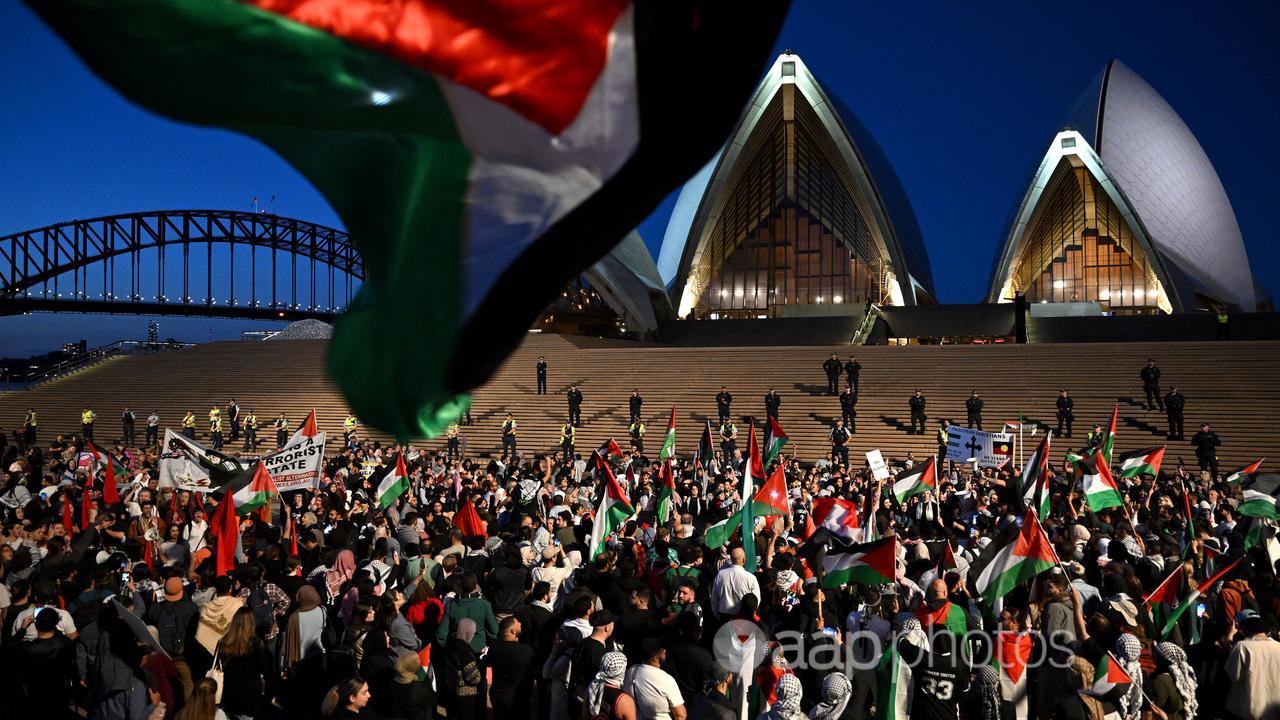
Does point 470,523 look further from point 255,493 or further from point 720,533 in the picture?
point 720,533

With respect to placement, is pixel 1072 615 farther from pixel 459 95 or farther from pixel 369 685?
pixel 459 95

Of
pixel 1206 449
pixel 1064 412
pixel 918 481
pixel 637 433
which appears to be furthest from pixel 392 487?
pixel 1064 412

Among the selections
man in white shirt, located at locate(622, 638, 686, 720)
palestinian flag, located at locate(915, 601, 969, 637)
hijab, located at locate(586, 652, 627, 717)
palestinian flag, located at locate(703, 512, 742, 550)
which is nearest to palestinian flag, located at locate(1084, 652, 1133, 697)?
palestinian flag, located at locate(915, 601, 969, 637)

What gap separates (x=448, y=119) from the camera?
1.99 m

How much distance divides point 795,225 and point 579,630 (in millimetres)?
47580

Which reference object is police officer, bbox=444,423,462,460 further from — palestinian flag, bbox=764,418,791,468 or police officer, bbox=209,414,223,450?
palestinian flag, bbox=764,418,791,468

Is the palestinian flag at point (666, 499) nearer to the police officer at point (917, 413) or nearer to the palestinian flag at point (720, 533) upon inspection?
the palestinian flag at point (720, 533)

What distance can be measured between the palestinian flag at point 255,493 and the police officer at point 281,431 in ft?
47.2

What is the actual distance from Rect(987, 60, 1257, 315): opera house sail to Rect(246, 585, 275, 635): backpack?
4463 cm

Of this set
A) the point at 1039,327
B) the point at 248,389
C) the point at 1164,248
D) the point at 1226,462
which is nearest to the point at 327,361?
the point at 1226,462

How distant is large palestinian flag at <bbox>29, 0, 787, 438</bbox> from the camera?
1704 millimetres

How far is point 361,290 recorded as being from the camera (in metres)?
2.26

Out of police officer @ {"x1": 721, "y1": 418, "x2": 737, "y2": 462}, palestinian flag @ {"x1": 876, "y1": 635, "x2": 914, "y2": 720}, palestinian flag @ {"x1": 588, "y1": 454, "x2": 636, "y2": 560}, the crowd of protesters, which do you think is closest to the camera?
the crowd of protesters

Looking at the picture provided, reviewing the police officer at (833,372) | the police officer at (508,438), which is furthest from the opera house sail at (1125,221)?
the police officer at (508,438)
